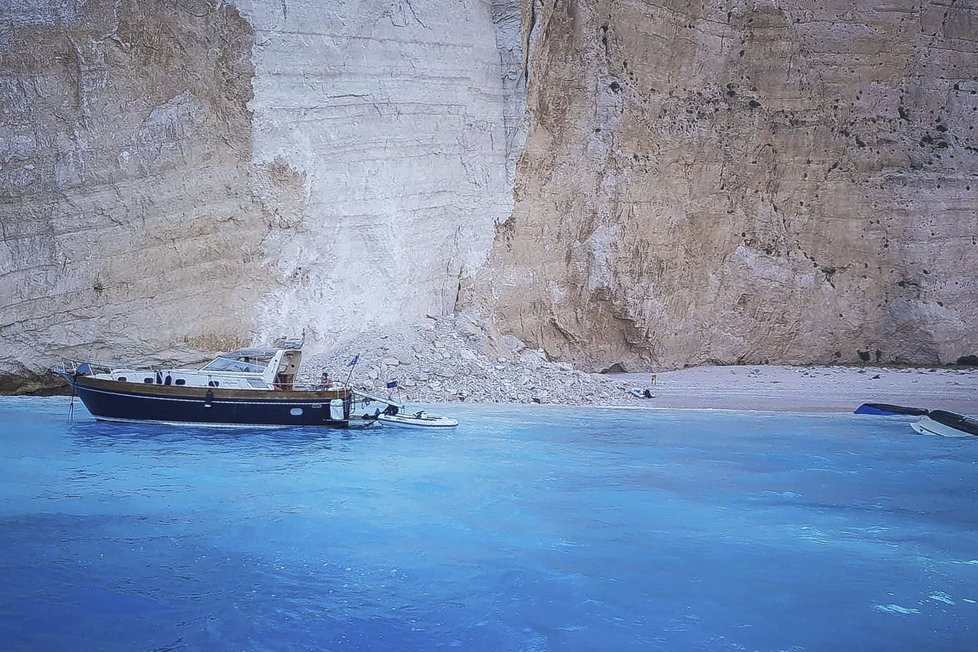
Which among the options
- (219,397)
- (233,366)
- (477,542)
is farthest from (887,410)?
(219,397)

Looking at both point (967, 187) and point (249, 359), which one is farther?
point (967, 187)

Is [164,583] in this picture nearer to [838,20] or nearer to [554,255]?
[554,255]

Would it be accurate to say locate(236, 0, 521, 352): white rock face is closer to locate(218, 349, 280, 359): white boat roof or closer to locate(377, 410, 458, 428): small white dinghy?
locate(218, 349, 280, 359): white boat roof

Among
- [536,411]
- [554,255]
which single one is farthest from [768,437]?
[554,255]

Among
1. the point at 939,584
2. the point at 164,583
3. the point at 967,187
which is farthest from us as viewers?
the point at 967,187

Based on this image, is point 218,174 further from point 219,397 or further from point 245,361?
point 219,397

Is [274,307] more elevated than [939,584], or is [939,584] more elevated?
[274,307]
